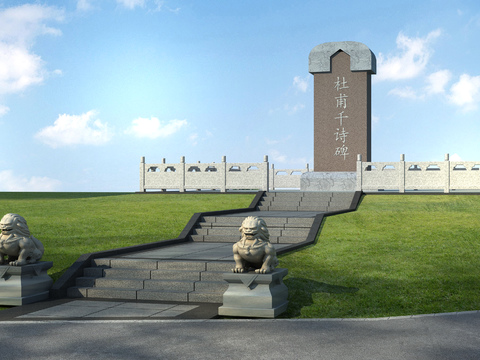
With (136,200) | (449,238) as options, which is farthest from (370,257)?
(136,200)

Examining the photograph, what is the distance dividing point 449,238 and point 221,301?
21.1 ft

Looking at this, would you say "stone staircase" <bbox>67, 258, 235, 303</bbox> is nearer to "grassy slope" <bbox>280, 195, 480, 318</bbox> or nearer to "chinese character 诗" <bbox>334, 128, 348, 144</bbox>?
"grassy slope" <bbox>280, 195, 480, 318</bbox>

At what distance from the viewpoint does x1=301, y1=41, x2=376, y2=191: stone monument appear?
22.5m

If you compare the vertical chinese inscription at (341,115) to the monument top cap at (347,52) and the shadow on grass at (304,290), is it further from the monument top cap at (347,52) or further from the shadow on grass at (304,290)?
the shadow on grass at (304,290)

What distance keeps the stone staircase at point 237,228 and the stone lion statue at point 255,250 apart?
16.4 ft

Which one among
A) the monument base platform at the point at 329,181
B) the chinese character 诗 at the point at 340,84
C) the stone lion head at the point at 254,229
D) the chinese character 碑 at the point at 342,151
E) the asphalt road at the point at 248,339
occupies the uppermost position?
the chinese character 诗 at the point at 340,84

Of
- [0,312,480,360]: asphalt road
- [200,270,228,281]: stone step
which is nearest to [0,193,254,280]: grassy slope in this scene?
[200,270,228,281]: stone step

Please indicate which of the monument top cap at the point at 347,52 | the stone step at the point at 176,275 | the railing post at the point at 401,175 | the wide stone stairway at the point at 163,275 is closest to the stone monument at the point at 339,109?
the monument top cap at the point at 347,52

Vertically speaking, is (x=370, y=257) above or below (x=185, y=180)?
below

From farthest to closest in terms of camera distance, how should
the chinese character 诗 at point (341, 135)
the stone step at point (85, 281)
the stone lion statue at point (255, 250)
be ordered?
1. the chinese character 诗 at point (341, 135)
2. the stone step at point (85, 281)
3. the stone lion statue at point (255, 250)

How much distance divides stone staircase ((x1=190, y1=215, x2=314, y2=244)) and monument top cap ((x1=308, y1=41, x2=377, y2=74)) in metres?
11.1

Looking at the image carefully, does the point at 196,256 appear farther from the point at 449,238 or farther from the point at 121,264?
the point at 449,238

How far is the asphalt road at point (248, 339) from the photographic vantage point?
17.9 feet

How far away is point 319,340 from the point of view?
5918 millimetres
